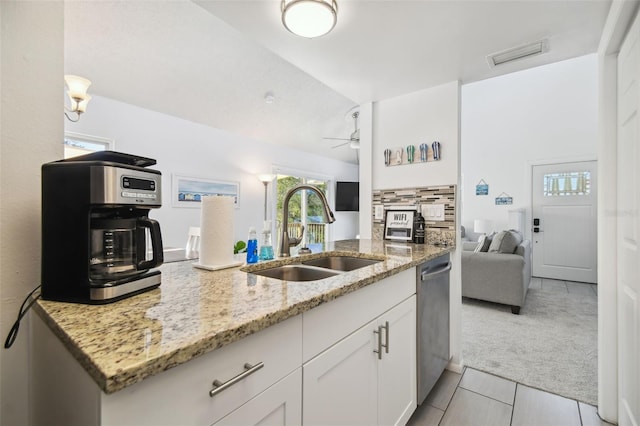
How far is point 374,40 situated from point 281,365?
1748 millimetres

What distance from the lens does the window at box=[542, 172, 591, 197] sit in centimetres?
465

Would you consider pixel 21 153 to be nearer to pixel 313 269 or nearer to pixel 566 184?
pixel 313 269

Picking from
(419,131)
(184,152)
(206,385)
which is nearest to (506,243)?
(419,131)

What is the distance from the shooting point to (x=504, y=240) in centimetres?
354

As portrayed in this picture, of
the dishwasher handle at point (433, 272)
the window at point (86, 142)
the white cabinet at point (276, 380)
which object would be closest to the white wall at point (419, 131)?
the dishwasher handle at point (433, 272)

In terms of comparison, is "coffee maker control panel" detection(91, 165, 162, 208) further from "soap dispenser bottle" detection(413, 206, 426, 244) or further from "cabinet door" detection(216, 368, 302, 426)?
"soap dispenser bottle" detection(413, 206, 426, 244)

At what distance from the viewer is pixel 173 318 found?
67 centimetres

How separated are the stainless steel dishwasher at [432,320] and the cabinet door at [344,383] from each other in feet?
1.71

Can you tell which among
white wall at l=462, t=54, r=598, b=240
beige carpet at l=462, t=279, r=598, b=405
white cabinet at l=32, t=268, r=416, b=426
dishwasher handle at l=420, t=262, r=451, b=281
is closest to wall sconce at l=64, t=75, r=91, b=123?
white cabinet at l=32, t=268, r=416, b=426

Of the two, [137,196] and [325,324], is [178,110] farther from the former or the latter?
[325,324]

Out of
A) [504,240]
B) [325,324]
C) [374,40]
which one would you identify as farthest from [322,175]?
[325,324]

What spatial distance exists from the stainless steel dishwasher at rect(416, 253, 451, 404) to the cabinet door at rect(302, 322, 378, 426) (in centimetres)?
52

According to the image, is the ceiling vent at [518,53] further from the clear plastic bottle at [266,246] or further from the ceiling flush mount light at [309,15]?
the clear plastic bottle at [266,246]

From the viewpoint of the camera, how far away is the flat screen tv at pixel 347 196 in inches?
266
